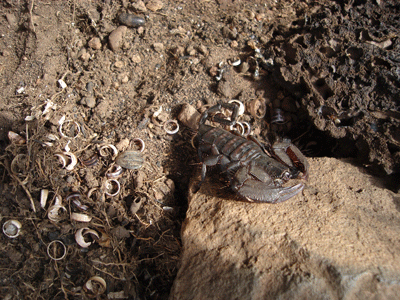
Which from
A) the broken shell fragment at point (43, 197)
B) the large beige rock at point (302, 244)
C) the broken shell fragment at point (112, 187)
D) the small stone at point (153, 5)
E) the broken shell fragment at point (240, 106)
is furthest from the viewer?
the small stone at point (153, 5)

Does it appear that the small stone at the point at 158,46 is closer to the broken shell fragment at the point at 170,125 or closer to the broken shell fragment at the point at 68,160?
the broken shell fragment at the point at 170,125

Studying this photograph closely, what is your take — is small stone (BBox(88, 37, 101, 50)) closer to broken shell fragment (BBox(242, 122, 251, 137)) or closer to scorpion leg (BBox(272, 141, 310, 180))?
broken shell fragment (BBox(242, 122, 251, 137))

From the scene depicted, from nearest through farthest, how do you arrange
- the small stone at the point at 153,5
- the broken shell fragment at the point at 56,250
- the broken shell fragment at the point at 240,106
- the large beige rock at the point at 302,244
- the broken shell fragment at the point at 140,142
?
1. the large beige rock at the point at 302,244
2. the broken shell fragment at the point at 56,250
3. the broken shell fragment at the point at 140,142
4. the broken shell fragment at the point at 240,106
5. the small stone at the point at 153,5

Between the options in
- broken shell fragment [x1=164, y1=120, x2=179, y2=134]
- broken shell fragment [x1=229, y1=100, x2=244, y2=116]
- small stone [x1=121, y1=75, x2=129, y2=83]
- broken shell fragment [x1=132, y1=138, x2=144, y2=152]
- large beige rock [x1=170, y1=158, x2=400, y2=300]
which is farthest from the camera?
small stone [x1=121, y1=75, x2=129, y2=83]

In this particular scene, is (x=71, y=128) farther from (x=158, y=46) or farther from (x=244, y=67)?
(x=244, y=67)

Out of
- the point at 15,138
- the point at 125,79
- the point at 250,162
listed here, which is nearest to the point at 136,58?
the point at 125,79

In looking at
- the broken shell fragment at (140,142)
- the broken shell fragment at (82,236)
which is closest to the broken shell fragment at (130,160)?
the broken shell fragment at (140,142)

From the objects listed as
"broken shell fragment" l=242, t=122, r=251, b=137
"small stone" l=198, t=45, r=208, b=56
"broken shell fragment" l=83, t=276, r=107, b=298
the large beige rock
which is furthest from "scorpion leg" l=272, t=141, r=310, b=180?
"broken shell fragment" l=83, t=276, r=107, b=298
